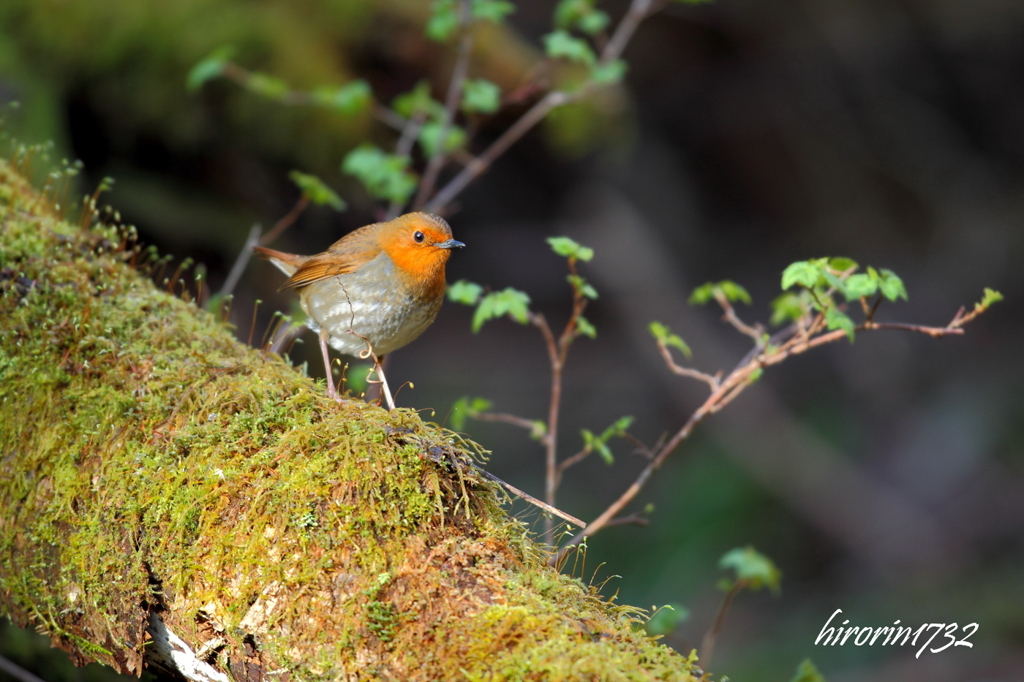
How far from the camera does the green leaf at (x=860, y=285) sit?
2574mm

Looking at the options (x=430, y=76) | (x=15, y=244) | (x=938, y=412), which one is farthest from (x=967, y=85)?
(x=15, y=244)

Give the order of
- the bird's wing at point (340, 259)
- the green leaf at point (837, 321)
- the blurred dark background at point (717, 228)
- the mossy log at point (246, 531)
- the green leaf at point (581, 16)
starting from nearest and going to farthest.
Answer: the mossy log at point (246, 531), the green leaf at point (837, 321), the bird's wing at point (340, 259), the green leaf at point (581, 16), the blurred dark background at point (717, 228)

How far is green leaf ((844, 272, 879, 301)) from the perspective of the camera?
257 cm

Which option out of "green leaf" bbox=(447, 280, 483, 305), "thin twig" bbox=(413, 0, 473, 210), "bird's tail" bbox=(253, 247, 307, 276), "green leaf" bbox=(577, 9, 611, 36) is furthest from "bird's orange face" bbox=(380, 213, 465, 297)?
"green leaf" bbox=(577, 9, 611, 36)

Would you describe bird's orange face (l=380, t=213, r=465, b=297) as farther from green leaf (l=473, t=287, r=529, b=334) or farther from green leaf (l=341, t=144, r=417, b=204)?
green leaf (l=341, t=144, r=417, b=204)

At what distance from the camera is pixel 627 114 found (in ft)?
25.0

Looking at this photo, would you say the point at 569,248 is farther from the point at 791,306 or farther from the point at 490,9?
the point at 490,9

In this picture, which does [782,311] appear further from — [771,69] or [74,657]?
[771,69]

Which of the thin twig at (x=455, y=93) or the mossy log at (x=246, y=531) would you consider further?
the thin twig at (x=455, y=93)

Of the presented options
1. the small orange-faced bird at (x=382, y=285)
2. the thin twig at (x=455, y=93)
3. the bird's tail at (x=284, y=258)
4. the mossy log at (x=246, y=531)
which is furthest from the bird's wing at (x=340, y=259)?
the thin twig at (x=455, y=93)

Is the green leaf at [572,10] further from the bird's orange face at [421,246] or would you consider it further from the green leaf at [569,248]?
the green leaf at [569,248]

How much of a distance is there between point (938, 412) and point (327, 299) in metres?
6.63

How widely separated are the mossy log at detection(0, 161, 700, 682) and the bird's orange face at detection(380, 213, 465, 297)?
0.77m

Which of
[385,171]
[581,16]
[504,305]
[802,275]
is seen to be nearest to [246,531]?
[504,305]
